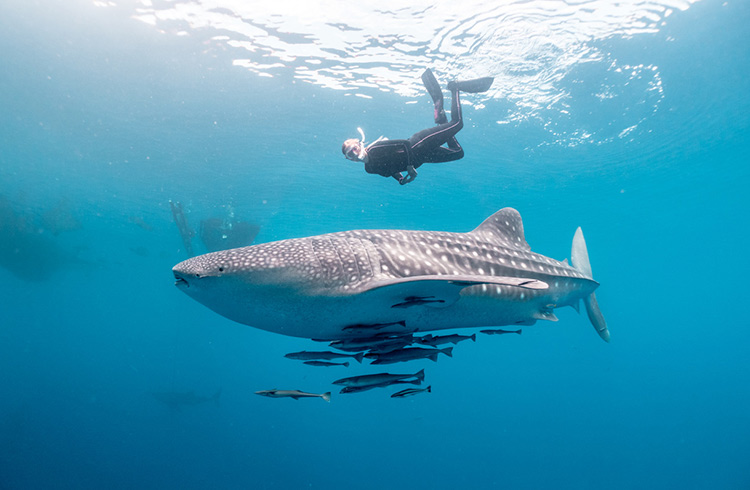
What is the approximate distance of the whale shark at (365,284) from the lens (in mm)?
2814

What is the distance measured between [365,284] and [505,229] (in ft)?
11.8

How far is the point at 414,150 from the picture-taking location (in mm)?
7957

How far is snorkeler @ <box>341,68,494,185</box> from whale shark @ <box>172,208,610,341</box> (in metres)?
2.89

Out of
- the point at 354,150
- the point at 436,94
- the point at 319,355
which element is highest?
the point at 436,94

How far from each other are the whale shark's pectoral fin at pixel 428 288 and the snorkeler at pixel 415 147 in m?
3.72

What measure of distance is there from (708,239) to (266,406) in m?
74.9

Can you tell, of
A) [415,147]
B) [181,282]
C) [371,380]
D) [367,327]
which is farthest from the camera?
[415,147]

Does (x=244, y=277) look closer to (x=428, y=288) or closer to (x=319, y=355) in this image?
(x=428, y=288)

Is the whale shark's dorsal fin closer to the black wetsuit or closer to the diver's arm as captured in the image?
the diver's arm

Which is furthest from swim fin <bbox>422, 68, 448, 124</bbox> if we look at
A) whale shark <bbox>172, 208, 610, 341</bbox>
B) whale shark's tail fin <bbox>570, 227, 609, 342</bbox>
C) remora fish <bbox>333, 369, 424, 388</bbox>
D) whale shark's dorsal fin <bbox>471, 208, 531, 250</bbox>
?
remora fish <bbox>333, 369, 424, 388</bbox>

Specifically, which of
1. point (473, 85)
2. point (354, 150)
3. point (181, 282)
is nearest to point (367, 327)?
point (181, 282)

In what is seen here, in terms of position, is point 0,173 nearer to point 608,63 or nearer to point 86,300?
point 608,63

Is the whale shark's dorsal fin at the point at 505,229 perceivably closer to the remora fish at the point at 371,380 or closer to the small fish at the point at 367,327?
the small fish at the point at 367,327

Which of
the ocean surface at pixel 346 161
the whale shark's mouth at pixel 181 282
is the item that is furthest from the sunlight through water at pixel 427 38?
the whale shark's mouth at pixel 181 282
